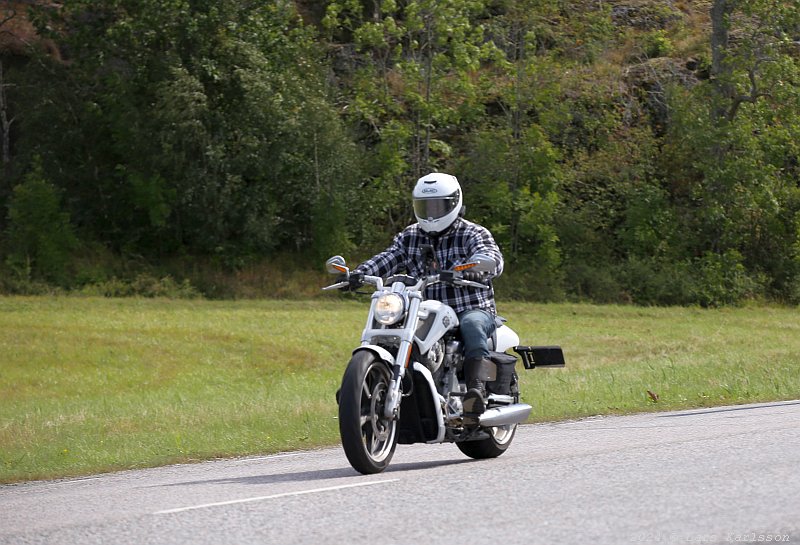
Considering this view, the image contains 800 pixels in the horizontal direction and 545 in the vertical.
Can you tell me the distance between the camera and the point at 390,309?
9.22 metres

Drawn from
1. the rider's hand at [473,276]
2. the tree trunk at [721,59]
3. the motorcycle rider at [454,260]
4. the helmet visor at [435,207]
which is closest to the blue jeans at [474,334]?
the motorcycle rider at [454,260]

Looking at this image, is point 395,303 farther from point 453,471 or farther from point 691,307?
point 691,307

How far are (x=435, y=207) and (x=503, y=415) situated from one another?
1.82 m

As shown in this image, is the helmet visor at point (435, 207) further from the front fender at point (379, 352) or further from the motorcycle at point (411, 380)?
the front fender at point (379, 352)

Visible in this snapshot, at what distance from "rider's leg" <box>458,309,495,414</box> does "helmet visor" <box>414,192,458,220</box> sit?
87cm

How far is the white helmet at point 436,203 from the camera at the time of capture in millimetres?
10117

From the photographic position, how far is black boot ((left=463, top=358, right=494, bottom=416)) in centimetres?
973

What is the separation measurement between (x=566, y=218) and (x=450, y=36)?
8.07 meters

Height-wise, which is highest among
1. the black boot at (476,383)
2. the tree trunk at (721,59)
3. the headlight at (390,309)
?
the tree trunk at (721,59)

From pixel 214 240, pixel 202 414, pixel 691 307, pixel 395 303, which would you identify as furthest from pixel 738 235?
pixel 395 303

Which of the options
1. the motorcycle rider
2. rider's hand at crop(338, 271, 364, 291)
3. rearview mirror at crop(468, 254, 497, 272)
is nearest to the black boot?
the motorcycle rider

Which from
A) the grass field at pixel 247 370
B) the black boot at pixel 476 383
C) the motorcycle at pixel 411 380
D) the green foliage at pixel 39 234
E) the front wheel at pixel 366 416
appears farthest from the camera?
the green foliage at pixel 39 234

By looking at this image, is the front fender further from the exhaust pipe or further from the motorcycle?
the exhaust pipe

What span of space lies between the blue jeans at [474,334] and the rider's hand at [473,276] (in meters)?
0.27
